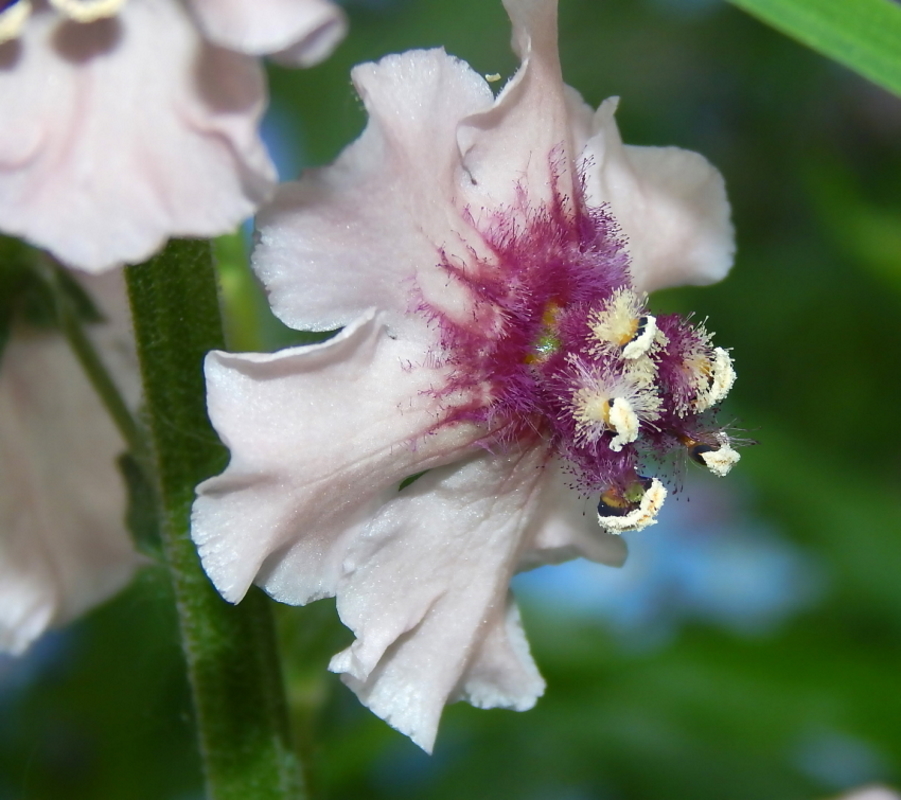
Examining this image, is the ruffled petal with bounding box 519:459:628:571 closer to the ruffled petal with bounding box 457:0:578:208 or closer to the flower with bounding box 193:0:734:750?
the flower with bounding box 193:0:734:750

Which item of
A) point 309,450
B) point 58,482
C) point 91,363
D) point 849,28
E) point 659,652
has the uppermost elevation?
point 849,28

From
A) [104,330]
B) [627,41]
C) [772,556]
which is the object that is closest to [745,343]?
[772,556]

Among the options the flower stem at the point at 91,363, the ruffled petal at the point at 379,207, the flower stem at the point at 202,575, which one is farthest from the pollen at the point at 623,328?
the flower stem at the point at 91,363

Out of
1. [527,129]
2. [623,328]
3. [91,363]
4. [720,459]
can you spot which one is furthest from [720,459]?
[91,363]

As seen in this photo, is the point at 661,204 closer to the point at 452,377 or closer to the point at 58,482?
the point at 452,377

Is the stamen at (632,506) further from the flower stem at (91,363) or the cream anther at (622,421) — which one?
the flower stem at (91,363)

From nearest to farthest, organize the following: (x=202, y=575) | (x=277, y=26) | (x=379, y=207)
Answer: (x=277, y=26) < (x=379, y=207) < (x=202, y=575)
